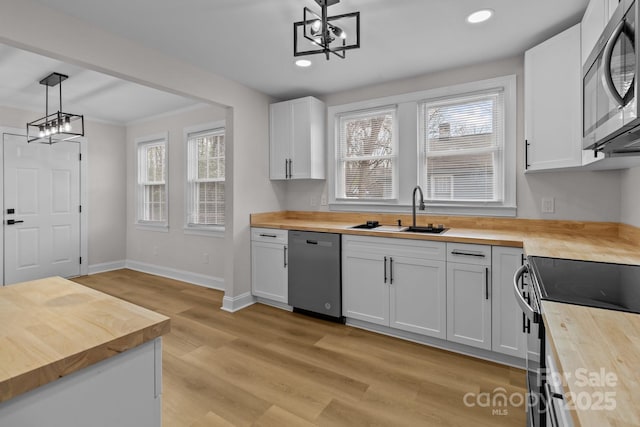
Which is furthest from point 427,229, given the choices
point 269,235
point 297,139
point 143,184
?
point 143,184

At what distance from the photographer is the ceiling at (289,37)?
7.23ft

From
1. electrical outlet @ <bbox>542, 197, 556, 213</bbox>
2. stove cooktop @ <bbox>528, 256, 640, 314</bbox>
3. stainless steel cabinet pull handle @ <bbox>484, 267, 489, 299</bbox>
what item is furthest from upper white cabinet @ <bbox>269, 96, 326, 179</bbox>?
stove cooktop @ <bbox>528, 256, 640, 314</bbox>

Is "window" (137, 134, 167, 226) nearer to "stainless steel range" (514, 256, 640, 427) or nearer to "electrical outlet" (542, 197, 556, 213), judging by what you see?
"electrical outlet" (542, 197, 556, 213)

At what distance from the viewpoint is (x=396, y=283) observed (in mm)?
2916

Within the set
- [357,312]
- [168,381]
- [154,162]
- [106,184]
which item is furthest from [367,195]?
[106,184]

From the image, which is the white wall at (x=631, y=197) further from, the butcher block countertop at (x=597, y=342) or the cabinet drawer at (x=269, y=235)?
the cabinet drawer at (x=269, y=235)

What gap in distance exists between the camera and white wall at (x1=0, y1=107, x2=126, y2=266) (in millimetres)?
5324

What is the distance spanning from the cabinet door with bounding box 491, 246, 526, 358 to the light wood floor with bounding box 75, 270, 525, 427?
19 cm

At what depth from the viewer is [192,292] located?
439cm

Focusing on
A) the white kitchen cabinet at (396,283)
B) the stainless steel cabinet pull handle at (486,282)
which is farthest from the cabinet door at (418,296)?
the stainless steel cabinet pull handle at (486,282)

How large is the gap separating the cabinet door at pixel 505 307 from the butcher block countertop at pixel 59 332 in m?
2.34

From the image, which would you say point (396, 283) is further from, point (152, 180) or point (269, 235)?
point (152, 180)

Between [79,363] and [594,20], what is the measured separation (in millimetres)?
2852

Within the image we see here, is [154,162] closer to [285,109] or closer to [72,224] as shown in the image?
[72,224]
